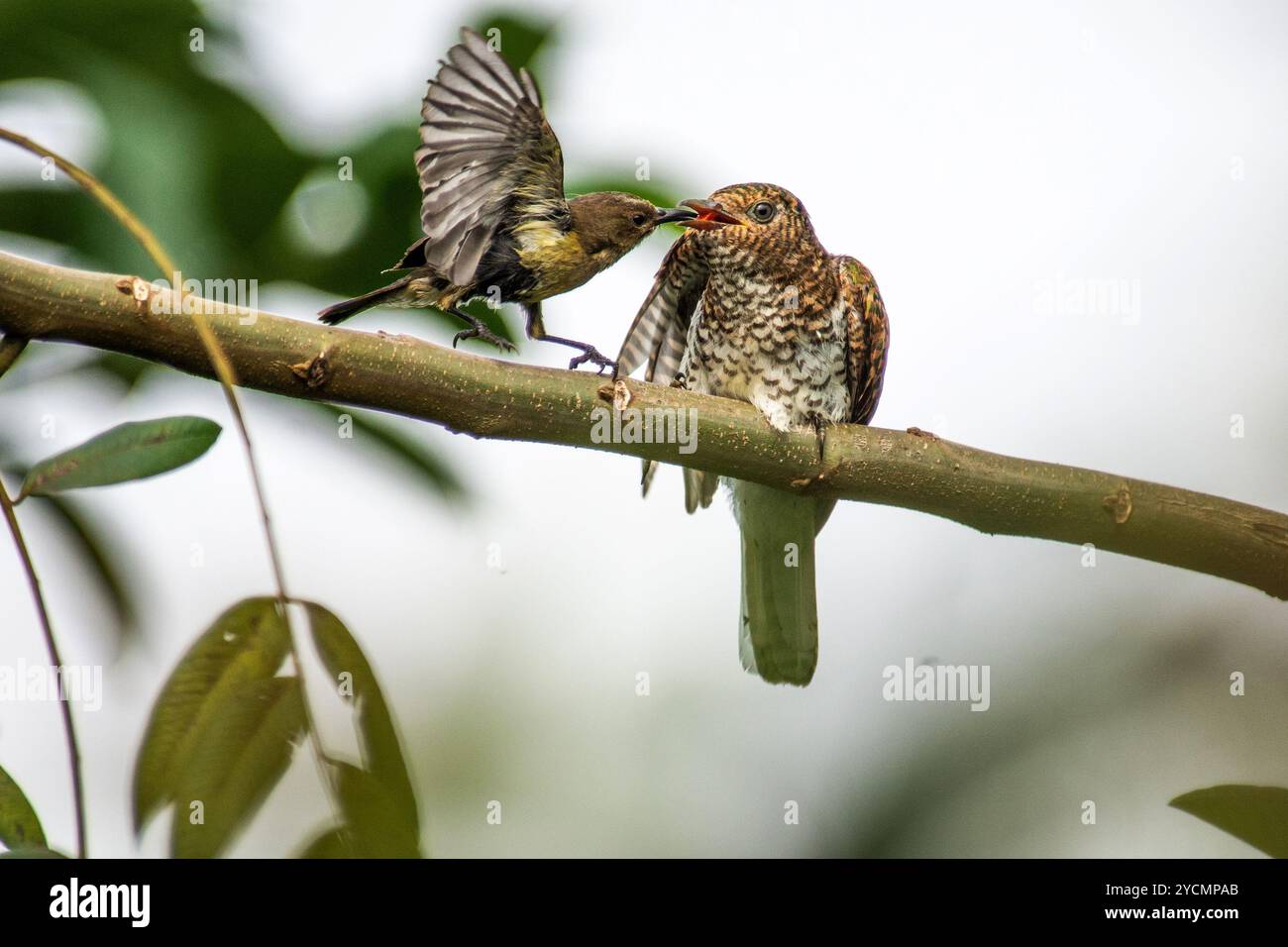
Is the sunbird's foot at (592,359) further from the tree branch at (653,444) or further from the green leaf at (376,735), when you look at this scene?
the green leaf at (376,735)

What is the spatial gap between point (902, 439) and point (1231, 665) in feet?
2.73

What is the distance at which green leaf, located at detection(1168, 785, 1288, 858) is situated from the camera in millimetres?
1327

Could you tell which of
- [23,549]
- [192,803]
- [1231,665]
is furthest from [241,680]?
[1231,665]

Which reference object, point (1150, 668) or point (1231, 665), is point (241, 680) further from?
point (1150, 668)

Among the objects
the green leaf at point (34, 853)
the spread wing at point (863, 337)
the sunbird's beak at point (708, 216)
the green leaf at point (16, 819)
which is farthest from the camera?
the spread wing at point (863, 337)

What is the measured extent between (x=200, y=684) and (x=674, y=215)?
2.12 m

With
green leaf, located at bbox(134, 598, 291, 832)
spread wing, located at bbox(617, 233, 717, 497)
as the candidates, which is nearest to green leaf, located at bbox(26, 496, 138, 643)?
spread wing, located at bbox(617, 233, 717, 497)

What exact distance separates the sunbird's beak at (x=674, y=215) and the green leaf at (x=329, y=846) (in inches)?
81.5

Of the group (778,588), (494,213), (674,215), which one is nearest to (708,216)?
(674,215)

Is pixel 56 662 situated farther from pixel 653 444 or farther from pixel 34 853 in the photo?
pixel 653 444

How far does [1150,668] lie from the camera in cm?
280

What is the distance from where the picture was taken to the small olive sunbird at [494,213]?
7.35 ft

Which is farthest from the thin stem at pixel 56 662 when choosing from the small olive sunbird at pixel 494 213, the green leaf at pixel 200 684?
the small olive sunbird at pixel 494 213

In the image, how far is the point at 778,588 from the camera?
12.0 ft
